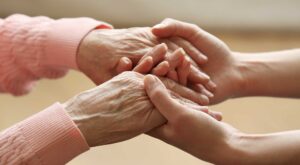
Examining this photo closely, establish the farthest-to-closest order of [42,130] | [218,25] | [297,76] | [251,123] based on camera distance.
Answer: [218,25] → [251,123] → [297,76] → [42,130]

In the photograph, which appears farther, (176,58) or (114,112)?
(176,58)

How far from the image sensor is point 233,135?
107 cm

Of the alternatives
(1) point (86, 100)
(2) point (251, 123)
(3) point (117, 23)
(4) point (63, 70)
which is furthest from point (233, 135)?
(3) point (117, 23)

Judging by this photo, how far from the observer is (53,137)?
970mm

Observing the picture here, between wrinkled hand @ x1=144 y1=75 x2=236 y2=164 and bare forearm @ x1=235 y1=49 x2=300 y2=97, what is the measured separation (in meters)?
0.31

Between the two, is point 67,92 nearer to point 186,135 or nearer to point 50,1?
point 50,1

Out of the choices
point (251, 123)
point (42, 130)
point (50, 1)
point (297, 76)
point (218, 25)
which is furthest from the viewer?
point (218, 25)

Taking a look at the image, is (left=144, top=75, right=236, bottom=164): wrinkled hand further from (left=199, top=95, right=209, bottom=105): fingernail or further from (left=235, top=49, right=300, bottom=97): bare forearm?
(left=235, top=49, right=300, bottom=97): bare forearm

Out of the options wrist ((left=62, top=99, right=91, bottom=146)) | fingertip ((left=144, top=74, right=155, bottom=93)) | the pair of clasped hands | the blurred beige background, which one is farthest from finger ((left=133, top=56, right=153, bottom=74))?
the blurred beige background

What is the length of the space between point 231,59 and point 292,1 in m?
1.23

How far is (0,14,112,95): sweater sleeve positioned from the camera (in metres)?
1.33

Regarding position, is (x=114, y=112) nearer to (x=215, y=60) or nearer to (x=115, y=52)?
(x=115, y=52)

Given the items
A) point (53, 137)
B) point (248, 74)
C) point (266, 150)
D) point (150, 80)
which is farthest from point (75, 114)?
point (248, 74)

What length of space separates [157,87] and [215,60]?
0.31 m
